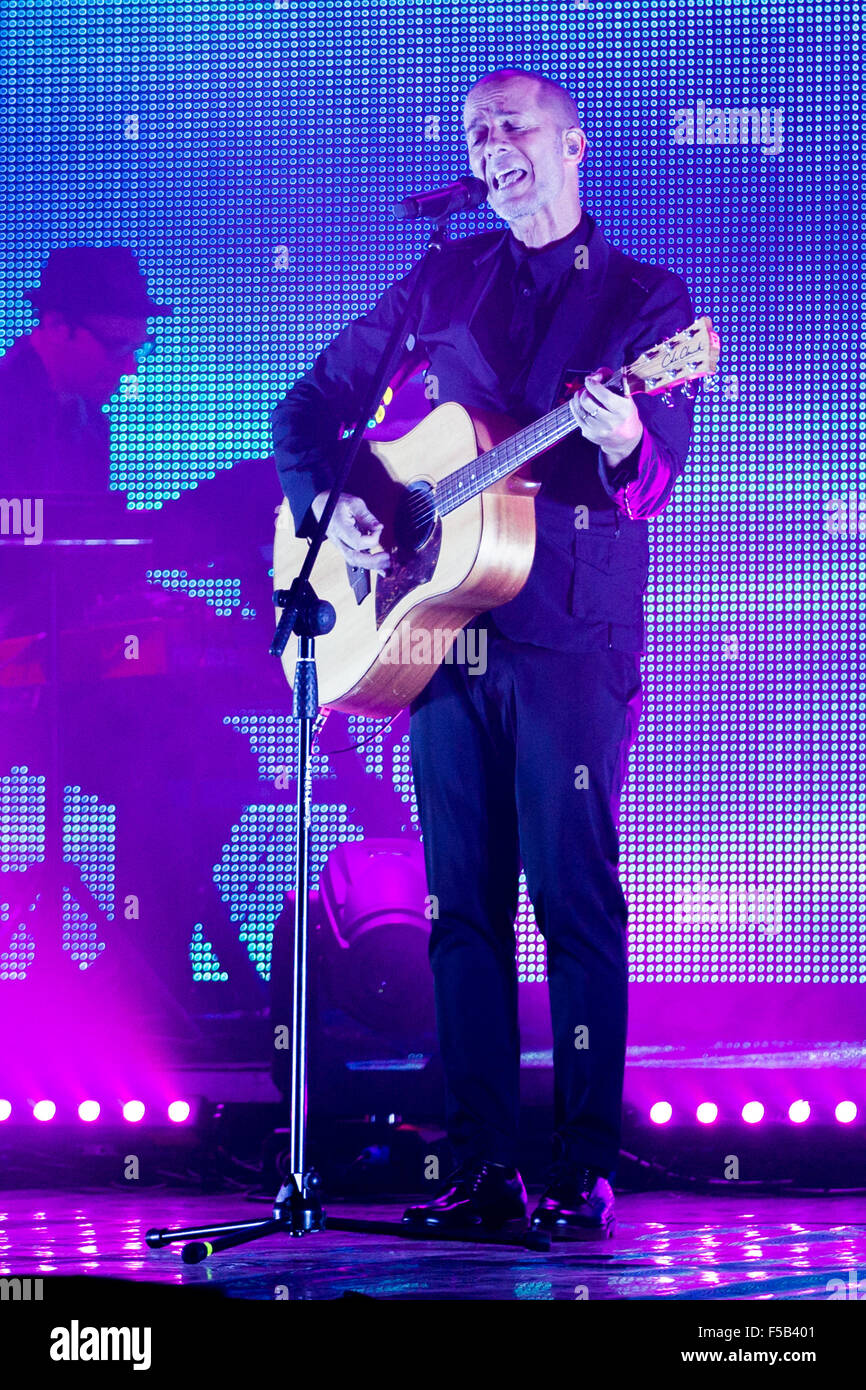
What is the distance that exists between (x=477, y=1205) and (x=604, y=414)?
1373 mm

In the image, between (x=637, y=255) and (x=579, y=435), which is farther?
(x=637, y=255)

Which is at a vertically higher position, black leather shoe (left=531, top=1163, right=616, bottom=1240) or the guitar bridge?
the guitar bridge

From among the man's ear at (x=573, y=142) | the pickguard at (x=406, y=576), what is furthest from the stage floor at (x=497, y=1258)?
the man's ear at (x=573, y=142)

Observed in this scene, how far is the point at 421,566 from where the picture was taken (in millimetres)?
2957

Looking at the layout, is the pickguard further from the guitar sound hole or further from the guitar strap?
the guitar strap

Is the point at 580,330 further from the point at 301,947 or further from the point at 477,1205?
the point at 477,1205

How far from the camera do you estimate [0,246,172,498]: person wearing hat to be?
12.8ft

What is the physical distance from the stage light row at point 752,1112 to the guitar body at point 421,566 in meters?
1.18

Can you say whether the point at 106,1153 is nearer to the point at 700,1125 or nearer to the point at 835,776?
the point at 700,1125

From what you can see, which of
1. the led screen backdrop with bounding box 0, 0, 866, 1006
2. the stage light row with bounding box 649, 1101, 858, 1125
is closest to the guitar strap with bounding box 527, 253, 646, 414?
the led screen backdrop with bounding box 0, 0, 866, 1006

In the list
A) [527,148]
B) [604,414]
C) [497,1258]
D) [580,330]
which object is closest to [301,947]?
[497,1258]

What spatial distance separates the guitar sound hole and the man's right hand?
4 cm

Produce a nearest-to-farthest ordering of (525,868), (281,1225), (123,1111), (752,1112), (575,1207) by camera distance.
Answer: (281,1225) < (575,1207) < (525,868) < (752,1112) < (123,1111)

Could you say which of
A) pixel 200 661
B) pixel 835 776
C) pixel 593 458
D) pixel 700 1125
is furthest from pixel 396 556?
pixel 700 1125
